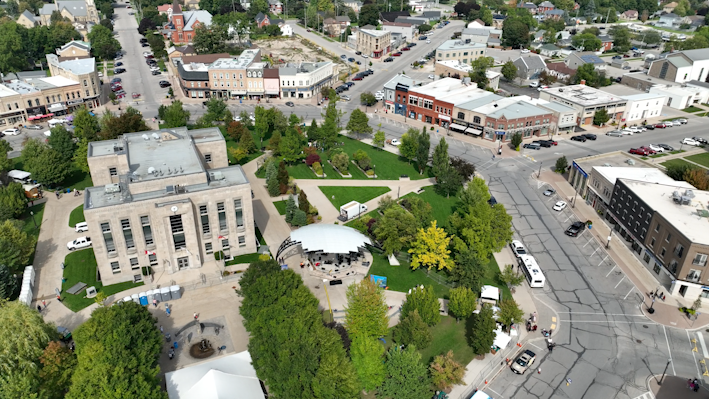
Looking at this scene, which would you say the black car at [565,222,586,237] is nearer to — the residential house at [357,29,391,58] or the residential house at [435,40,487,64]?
the residential house at [435,40,487,64]

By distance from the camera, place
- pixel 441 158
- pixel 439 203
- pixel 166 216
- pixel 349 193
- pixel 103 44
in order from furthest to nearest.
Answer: pixel 103 44 → pixel 441 158 → pixel 349 193 → pixel 439 203 → pixel 166 216

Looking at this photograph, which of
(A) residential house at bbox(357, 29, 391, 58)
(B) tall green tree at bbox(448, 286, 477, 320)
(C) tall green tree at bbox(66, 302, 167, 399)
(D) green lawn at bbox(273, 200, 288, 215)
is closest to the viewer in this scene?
(C) tall green tree at bbox(66, 302, 167, 399)

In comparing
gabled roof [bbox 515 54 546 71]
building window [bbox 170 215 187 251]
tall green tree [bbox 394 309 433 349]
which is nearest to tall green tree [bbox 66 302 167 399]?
building window [bbox 170 215 187 251]

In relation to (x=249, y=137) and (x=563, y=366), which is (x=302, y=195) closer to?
(x=249, y=137)

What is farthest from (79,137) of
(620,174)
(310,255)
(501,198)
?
(620,174)

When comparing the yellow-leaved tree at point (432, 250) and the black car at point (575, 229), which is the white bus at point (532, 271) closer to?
the yellow-leaved tree at point (432, 250)

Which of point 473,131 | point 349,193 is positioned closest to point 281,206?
point 349,193

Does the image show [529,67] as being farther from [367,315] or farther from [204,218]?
[367,315]
